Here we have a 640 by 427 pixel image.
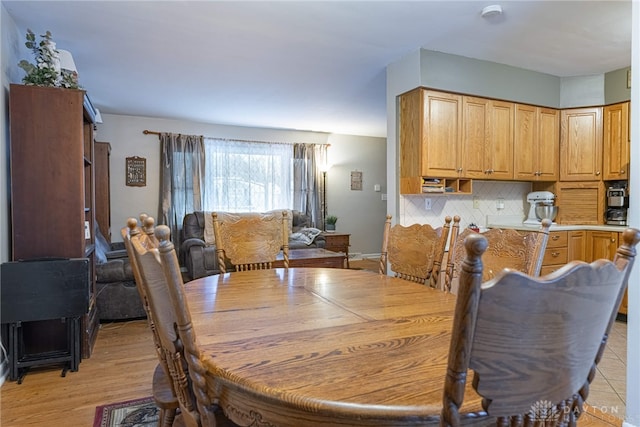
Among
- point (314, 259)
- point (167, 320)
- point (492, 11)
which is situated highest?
point (492, 11)

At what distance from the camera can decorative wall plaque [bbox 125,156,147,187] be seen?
18.2 feet

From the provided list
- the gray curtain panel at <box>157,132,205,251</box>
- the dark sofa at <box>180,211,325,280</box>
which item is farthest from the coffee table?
the gray curtain panel at <box>157,132,205,251</box>

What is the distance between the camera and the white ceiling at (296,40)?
2488 mm

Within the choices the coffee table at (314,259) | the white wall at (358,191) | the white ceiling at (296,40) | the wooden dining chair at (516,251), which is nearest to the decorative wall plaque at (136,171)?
the white ceiling at (296,40)

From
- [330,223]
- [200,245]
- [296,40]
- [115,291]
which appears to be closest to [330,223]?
[330,223]

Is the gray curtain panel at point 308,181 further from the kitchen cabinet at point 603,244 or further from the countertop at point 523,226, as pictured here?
the kitchen cabinet at point 603,244

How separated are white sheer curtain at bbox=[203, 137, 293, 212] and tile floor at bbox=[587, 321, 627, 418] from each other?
4.85 meters

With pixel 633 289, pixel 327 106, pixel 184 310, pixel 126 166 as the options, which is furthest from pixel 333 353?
pixel 126 166

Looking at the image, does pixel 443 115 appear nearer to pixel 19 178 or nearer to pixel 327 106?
pixel 327 106

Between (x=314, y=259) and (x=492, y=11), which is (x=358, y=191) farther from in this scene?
(x=492, y=11)

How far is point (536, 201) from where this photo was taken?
3959 mm

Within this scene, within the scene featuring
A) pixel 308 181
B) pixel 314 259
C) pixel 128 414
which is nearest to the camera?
pixel 128 414

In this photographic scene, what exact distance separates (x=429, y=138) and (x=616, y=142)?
203cm

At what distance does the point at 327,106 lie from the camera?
503 cm
